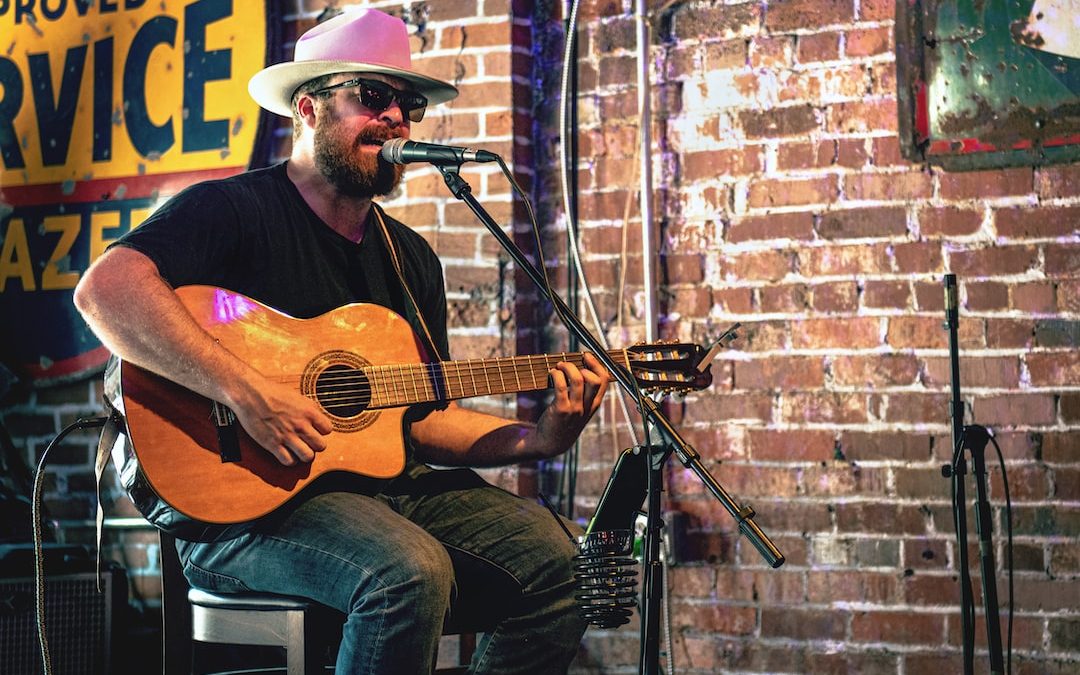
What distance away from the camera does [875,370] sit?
3.07 m

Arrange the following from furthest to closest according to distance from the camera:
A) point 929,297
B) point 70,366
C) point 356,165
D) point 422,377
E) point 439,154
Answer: point 70,366
point 929,297
point 356,165
point 422,377
point 439,154

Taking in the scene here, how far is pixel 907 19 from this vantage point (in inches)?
120

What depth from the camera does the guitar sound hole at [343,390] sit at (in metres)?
2.37

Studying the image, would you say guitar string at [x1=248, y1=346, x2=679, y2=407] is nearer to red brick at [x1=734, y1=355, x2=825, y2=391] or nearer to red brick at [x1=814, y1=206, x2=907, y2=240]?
red brick at [x1=734, y1=355, x2=825, y2=391]

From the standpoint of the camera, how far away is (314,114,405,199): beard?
8.55 feet

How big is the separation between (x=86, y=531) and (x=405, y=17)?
185 centimetres

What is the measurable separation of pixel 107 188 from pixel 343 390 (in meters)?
1.59

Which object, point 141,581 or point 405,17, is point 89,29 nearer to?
point 405,17

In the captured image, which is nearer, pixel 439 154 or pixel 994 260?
pixel 439 154

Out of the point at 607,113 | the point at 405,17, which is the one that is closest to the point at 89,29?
the point at 405,17

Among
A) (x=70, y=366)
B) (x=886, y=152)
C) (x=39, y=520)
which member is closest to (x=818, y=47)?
(x=886, y=152)

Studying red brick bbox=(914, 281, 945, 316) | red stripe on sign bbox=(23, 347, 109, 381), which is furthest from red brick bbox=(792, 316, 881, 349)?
red stripe on sign bbox=(23, 347, 109, 381)

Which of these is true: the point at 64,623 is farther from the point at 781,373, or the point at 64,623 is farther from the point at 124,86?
the point at 781,373

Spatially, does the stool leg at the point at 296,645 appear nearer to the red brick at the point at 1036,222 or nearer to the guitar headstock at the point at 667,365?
the guitar headstock at the point at 667,365
